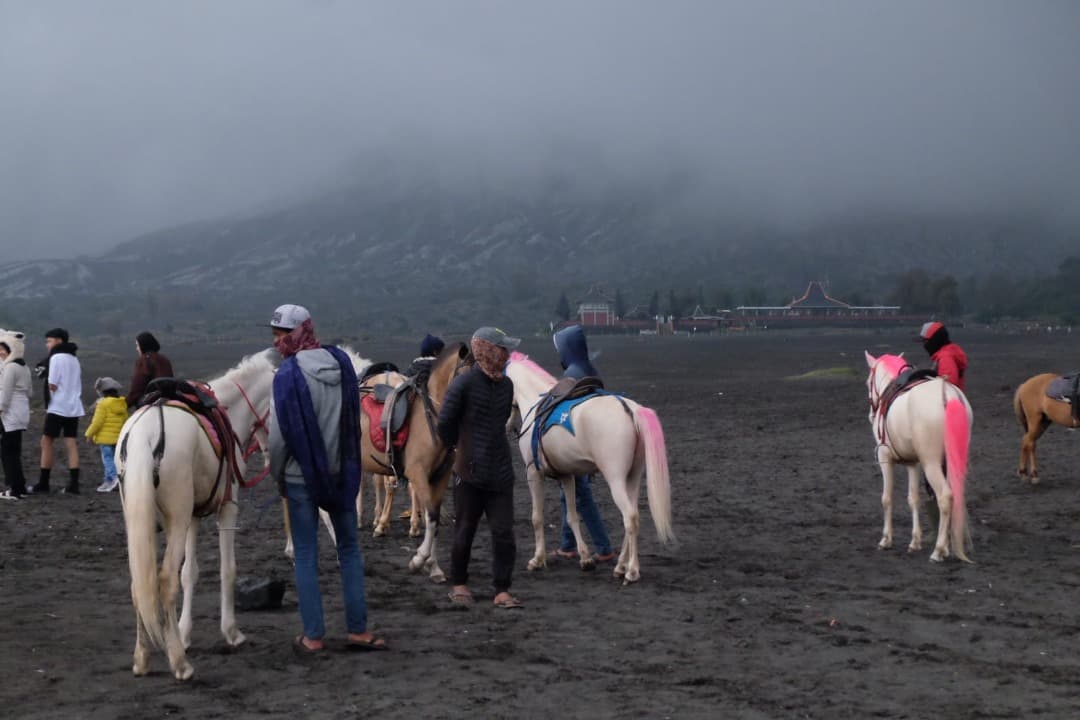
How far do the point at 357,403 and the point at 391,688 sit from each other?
1.87 metres

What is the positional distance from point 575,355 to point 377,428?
203 centimetres

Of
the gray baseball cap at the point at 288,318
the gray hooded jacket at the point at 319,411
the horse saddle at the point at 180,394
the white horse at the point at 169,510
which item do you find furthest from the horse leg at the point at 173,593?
the gray baseball cap at the point at 288,318

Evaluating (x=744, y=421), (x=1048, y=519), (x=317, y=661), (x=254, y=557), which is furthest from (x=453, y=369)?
(x=744, y=421)

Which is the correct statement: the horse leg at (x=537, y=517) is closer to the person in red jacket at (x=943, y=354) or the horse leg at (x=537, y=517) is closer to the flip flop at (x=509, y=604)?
the flip flop at (x=509, y=604)

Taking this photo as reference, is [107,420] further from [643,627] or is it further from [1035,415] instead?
[1035,415]

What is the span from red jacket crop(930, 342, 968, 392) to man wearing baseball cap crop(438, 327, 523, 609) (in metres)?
5.18

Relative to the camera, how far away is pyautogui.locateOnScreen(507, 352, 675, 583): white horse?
10.5 metres

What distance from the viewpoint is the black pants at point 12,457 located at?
15438 mm

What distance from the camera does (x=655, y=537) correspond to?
12.9 metres

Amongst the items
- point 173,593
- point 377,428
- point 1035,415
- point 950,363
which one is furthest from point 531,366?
point 1035,415

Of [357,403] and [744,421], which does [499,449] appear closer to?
[357,403]

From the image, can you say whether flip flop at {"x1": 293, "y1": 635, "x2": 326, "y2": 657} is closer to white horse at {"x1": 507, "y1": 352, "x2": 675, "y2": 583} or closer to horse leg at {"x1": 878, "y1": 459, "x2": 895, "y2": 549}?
white horse at {"x1": 507, "y1": 352, "x2": 675, "y2": 583}

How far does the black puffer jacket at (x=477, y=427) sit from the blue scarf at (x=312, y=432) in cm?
152

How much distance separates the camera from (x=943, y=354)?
12648 millimetres
